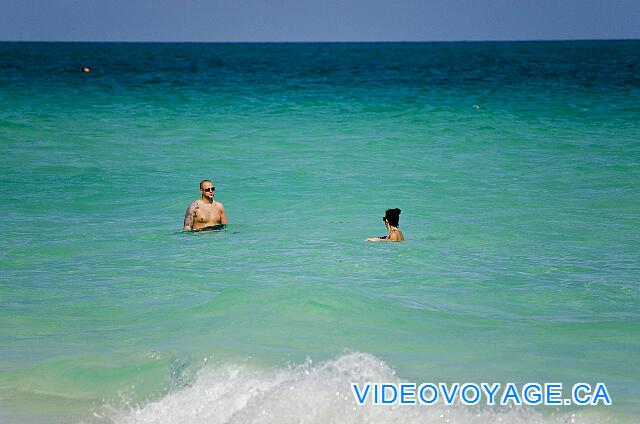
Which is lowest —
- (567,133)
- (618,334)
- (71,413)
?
(71,413)

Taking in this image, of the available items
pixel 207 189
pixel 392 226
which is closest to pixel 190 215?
pixel 207 189

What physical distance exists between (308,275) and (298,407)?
12.3ft

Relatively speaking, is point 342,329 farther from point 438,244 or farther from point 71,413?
point 438,244

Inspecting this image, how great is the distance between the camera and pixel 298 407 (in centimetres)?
577

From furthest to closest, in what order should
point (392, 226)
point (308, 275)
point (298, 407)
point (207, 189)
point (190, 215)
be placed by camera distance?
1. point (190, 215)
2. point (207, 189)
3. point (392, 226)
4. point (308, 275)
5. point (298, 407)

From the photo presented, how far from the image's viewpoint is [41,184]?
16.3m

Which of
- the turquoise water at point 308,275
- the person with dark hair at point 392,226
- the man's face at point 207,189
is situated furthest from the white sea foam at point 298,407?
the man's face at point 207,189

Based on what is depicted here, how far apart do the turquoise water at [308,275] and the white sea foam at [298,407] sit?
0.7 inches

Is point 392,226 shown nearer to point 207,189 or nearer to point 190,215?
point 207,189

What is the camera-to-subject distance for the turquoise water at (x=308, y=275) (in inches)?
250

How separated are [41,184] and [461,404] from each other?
40.5 feet

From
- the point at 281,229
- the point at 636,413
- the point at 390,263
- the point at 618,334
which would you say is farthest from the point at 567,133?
the point at 636,413

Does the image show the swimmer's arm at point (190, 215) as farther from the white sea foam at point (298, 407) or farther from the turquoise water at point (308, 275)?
the white sea foam at point (298, 407)

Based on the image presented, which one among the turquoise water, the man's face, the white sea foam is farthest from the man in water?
the white sea foam
